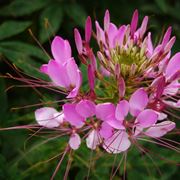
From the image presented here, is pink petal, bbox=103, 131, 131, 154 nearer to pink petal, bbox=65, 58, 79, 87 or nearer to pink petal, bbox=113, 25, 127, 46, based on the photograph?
pink petal, bbox=65, 58, 79, 87

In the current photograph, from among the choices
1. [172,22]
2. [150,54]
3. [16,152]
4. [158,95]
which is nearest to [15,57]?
[16,152]

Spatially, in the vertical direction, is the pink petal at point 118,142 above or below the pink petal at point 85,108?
below

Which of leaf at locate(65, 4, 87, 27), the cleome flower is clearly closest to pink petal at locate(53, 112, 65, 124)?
the cleome flower

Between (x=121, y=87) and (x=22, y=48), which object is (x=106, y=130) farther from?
(x=22, y=48)

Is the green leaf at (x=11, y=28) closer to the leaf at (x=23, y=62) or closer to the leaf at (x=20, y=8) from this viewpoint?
the leaf at (x=23, y=62)

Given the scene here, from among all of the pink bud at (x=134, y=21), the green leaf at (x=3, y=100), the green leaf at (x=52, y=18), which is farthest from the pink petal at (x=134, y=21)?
the green leaf at (x=52, y=18)

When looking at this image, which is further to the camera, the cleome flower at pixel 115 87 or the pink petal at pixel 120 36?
the pink petal at pixel 120 36
